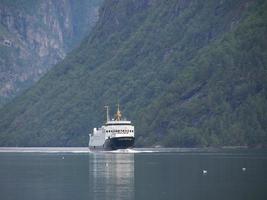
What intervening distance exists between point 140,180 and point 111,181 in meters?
4.32

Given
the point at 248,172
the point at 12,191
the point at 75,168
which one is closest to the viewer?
the point at 12,191

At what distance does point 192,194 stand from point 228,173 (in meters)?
32.0

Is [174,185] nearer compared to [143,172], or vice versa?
[174,185]

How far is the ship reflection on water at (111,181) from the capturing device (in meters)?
132

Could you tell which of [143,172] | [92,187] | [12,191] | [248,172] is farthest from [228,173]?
[12,191]

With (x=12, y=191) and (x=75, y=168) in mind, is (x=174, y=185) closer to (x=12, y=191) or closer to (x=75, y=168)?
(x=12, y=191)

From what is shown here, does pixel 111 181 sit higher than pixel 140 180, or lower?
lower

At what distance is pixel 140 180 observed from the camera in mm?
150625

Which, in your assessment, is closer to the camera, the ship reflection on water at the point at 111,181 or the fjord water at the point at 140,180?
the fjord water at the point at 140,180

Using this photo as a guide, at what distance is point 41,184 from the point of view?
147250mm

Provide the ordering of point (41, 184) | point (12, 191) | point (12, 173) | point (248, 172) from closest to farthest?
point (12, 191) < point (41, 184) < point (248, 172) < point (12, 173)

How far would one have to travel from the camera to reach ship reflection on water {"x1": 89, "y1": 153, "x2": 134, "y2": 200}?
131500 millimetres

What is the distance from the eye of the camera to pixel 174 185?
140 metres

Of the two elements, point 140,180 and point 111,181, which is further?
point 111,181
